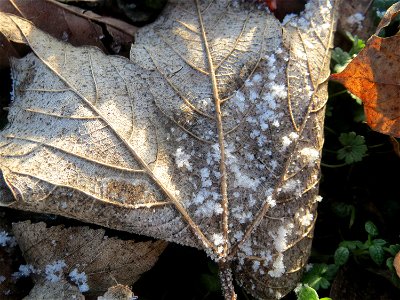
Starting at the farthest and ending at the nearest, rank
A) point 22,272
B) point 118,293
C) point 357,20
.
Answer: point 357,20 < point 22,272 < point 118,293

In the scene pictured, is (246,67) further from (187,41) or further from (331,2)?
(331,2)

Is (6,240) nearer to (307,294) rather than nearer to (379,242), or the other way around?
(307,294)

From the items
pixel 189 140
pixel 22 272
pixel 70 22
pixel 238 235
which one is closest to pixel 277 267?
pixel 238 235

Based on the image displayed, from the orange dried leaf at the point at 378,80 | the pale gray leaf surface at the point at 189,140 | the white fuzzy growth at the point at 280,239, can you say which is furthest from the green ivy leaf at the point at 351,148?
the white fuzzy growth at the point at 280,239

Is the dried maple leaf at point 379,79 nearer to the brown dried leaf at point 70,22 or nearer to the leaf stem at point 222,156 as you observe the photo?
the leaf stem at point 222,156

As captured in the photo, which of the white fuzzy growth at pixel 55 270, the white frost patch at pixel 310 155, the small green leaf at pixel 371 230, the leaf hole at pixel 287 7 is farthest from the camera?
the leaf hole at pixel 287 7

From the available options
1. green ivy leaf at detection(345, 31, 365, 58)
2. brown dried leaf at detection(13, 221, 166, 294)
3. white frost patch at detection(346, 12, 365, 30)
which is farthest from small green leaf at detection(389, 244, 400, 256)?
white frost patch at detection(346, 12, 365, 30)

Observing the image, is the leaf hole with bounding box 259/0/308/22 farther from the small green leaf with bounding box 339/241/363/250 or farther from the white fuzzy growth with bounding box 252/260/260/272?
the white fuzzy growth with bounding box 252/260/260/272
